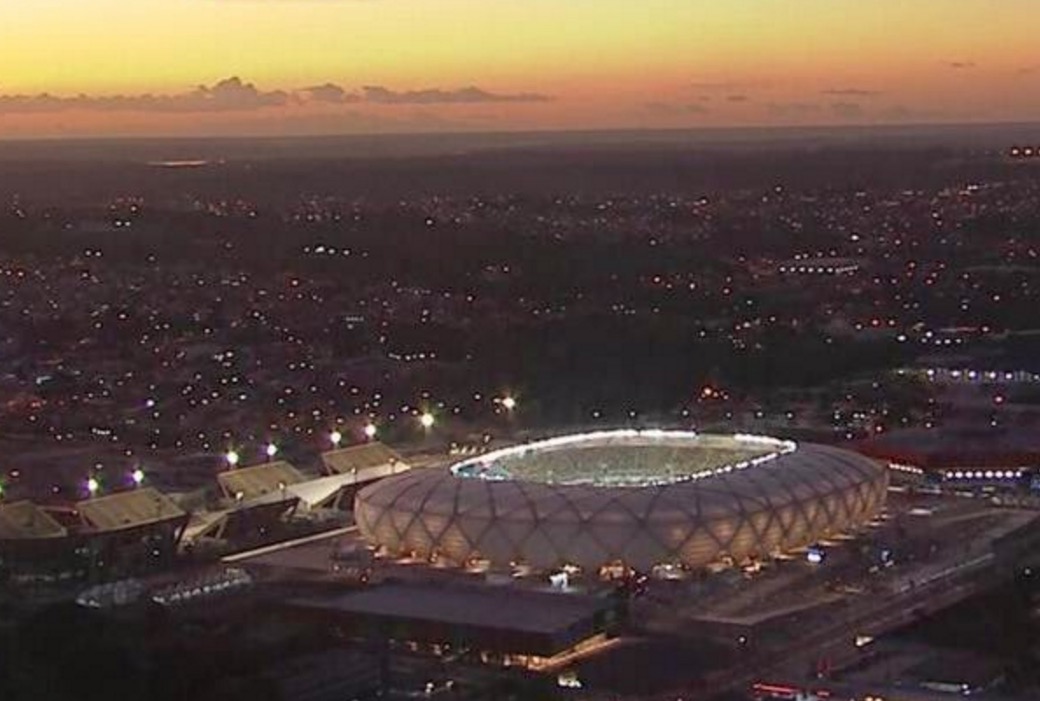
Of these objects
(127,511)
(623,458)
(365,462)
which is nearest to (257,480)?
(365,462)

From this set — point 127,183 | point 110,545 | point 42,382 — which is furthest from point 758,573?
point 127,183

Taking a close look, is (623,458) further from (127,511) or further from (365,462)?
(127,511)

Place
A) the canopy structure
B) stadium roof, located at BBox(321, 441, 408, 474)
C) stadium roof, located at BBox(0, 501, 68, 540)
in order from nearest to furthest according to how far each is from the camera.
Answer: stadium roof, located at BBox(0, 501, 68, 540)
the canopy structure
stadium roof, located at BBox(321, 441, 408, 474)

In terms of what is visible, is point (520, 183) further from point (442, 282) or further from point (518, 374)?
point (518, 374)

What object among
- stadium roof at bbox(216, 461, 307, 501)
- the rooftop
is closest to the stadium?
the rooftop

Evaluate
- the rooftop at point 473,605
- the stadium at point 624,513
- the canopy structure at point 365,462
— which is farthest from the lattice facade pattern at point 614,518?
the canopy structure at point 365,462

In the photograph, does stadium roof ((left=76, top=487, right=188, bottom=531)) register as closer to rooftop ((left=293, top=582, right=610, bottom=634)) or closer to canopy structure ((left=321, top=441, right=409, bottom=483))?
canopy structure ((left=321, top=441, right=409, bottom=483))
